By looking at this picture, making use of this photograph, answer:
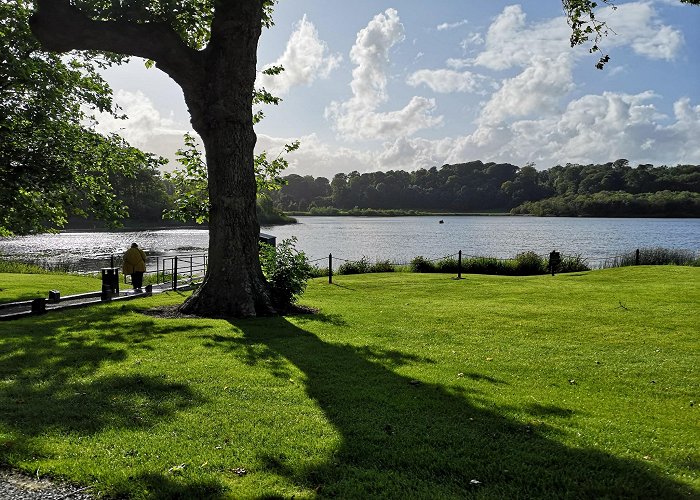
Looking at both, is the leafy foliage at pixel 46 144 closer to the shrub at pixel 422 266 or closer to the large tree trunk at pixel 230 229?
the large tree trunk at pixel 230 229

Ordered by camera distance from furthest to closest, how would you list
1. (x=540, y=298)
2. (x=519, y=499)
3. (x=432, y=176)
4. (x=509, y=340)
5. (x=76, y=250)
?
(x=432, y=176)
(x=76, y=250)
(x=540, y=298)
(x=509, y=340)
(x=519, y=499)

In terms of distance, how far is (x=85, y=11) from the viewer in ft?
39.5

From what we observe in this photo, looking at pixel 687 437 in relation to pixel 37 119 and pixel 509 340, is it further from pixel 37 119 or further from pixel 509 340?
pixel 37 119

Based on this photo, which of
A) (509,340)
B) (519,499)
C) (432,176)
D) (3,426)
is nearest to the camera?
(519,499)

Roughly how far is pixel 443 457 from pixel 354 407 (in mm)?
1521

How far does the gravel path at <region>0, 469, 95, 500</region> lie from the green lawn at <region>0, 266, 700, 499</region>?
11cm

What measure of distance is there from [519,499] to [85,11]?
44.3ft

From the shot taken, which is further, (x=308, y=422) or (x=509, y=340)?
(x=509, y=340)

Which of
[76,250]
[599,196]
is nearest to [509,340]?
[76,250]

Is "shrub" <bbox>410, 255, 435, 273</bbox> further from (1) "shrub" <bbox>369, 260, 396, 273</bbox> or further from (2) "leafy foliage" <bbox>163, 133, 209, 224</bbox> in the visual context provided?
(2) "leafy foliage" <bbox>163, 133, 209, 224</bbox>

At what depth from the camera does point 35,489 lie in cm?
379

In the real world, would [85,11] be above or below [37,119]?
above

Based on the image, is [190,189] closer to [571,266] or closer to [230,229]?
[230,229]

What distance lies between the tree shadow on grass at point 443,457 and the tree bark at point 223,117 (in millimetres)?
6276
